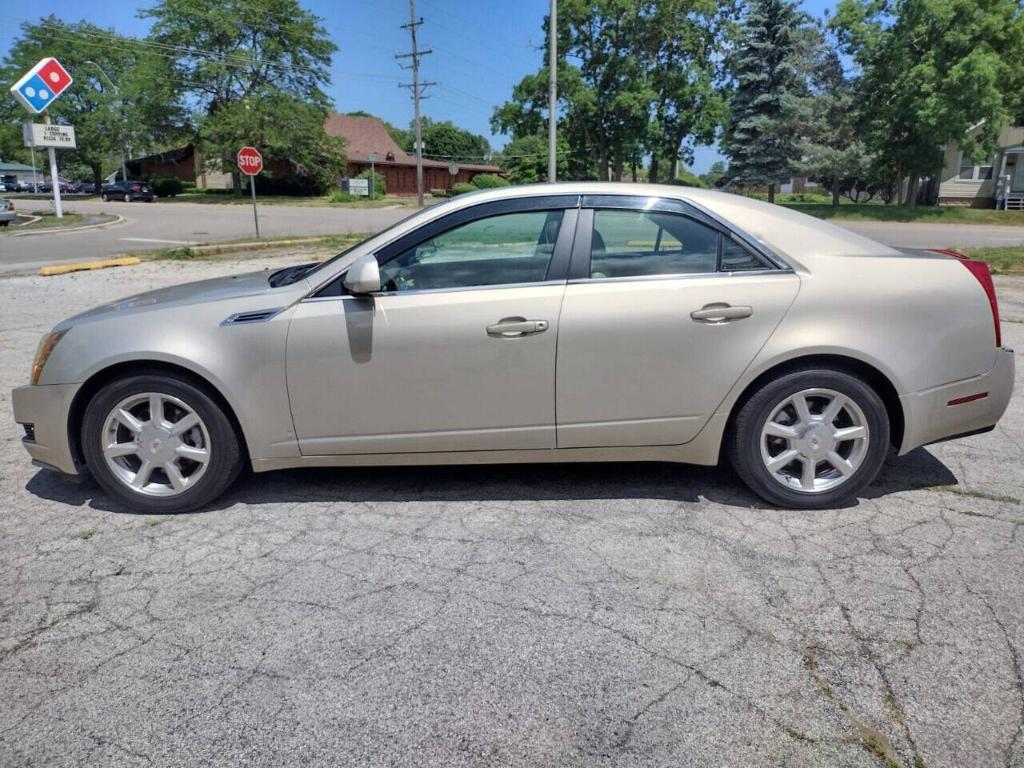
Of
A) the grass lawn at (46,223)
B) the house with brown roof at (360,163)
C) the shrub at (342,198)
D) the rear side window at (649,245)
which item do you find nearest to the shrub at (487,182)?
the house with brown roof at (360,163)

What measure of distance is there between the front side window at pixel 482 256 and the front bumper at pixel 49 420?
5.66 feet

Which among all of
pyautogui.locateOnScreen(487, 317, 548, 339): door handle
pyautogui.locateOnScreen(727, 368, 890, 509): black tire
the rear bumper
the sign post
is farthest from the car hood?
the sign post

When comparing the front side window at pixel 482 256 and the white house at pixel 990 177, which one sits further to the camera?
the white house at pixel 990 177

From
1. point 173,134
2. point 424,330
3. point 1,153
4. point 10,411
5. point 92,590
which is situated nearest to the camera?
point 92,590

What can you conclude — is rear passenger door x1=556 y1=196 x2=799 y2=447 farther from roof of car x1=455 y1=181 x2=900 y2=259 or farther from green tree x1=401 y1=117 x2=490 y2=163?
green tree x1=401 y1=117 x2=490 y2=163

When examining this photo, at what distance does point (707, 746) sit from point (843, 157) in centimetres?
4104

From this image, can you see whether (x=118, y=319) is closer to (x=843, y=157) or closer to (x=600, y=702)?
(x=600, y=702)

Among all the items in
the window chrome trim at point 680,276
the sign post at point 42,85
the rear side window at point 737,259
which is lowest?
the window chrome trim at point 680,276

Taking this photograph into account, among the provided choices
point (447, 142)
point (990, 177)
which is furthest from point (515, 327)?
point (447, 142)

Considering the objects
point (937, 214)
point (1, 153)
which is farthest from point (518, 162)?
Answer: point (1, 153)

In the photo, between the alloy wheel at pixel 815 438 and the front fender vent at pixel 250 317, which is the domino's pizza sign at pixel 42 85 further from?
the alloy wheel at pixel 815 438

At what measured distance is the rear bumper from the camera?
376 cm

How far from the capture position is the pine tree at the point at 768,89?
129ft

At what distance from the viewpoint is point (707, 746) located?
2232mm
